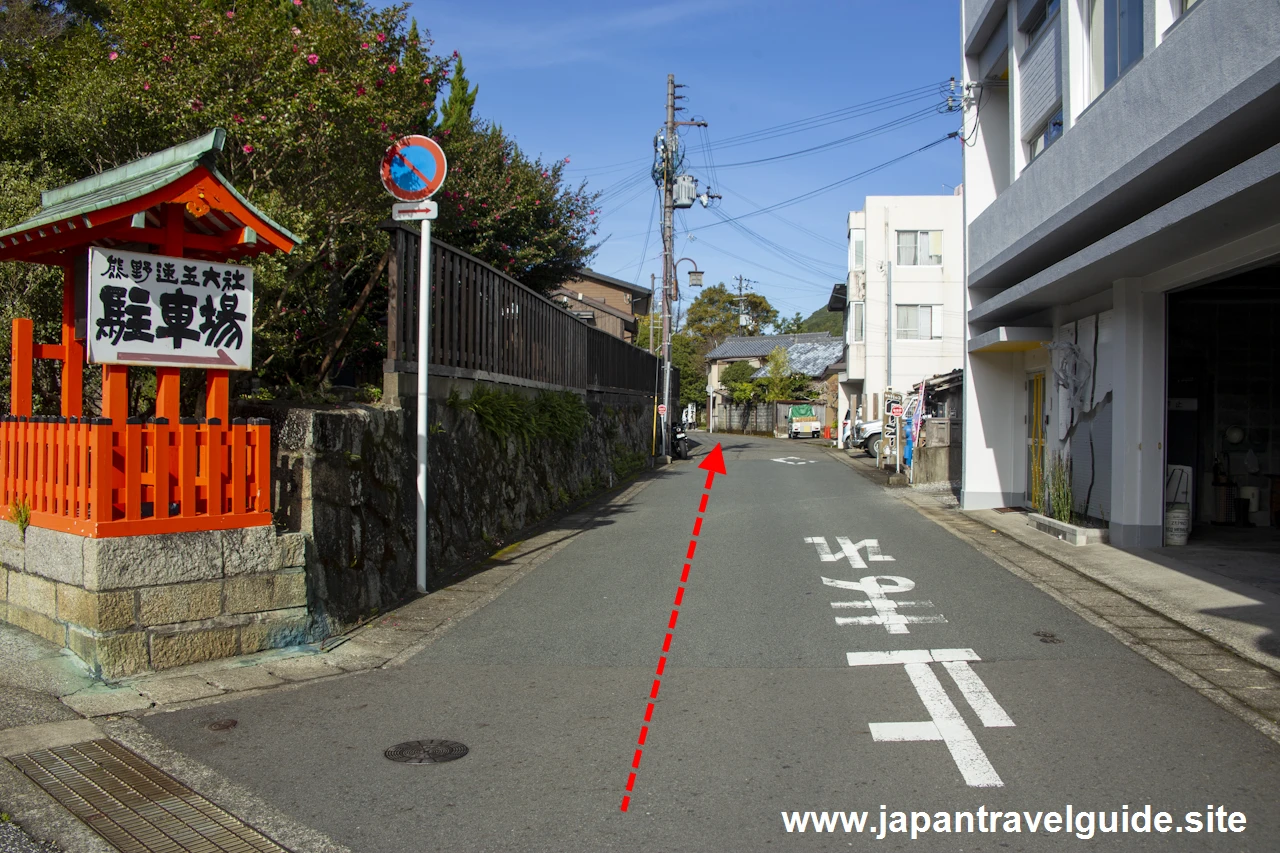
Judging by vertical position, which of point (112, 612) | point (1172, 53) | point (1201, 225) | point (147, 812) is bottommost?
point (147, 812)

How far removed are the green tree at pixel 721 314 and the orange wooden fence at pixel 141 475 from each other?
254ft

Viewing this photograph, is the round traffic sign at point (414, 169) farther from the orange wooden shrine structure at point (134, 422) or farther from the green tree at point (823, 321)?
the green tree at point (823, 321)

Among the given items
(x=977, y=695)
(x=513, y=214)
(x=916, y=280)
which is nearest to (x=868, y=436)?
(x=916, y=280)

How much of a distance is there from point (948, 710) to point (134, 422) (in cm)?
546

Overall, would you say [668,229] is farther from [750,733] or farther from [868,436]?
[750,733]

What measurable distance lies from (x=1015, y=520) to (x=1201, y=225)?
725cm

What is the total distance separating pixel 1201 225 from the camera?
8727 mm

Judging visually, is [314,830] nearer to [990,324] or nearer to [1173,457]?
[1173,457]

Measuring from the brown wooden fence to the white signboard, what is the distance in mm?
2564

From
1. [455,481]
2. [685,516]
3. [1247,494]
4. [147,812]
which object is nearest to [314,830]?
[147,812]

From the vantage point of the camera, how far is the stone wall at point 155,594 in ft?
19.9

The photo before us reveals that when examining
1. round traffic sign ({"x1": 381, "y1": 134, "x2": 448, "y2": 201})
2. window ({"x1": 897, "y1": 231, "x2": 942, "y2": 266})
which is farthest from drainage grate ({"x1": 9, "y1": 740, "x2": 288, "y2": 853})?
window ({"x1": 897, "y1": 231, "x2": 942, "y2": 266})

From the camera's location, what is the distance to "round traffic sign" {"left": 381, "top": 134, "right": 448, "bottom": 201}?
29.7ft

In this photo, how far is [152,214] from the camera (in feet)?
22.7
